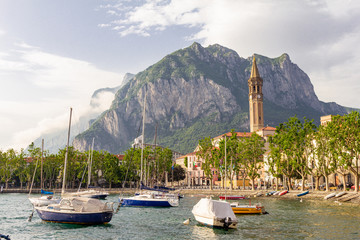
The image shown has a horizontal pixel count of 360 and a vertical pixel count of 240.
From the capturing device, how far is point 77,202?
32969 millimetres

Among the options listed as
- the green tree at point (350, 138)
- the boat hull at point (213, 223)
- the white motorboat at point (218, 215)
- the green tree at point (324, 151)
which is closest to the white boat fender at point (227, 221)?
the white motorboat at point (218, 215)

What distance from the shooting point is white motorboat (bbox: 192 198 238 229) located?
31.7 m

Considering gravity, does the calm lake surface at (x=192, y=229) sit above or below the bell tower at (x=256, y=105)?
below

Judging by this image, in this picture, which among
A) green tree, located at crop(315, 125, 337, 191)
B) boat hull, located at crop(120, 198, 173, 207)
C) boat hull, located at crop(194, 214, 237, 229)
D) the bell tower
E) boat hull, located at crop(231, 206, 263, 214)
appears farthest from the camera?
the bell tower

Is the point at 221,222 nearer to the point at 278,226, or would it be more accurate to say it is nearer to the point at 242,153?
the point at 278,226

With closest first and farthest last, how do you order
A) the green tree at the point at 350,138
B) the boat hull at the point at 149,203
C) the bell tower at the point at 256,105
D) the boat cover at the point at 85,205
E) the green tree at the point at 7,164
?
1. the boat cover at the point at 85,205
2. the boat hull at the point at 149,203
3. the green tree at the point at 350,138
4. the green tree at the point at 7,164
5. the bell tower at the point at 256,105

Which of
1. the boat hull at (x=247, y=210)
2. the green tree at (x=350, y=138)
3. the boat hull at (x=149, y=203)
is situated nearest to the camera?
the boat hull at (x=247, y=210)

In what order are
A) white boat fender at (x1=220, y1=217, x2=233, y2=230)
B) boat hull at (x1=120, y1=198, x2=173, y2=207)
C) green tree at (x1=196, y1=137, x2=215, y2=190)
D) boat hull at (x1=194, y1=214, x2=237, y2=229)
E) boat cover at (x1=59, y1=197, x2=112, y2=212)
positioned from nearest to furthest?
white boat fender at (x1=220, y1=217, x2=233, y2=230) < boat hull at (x1=194, y1=214, x2=237, y2=229) < boat cover at (x1=59, y1=197, x2=112, y2=212) < boat hull at (x1=120, y1=198, x2=173, y2=207) < green tree at (x1=196, y1=137, x2=215, y2=190)

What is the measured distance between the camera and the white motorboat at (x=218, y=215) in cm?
3172

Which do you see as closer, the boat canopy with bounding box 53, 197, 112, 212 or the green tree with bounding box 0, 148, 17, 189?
the boat canopy with bounding box 53, 197, 112, 212

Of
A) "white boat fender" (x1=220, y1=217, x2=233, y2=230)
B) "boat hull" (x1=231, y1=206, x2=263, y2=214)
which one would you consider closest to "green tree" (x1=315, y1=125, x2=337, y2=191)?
"boat hull" (x1=231, y1=206, x2=263, y2=214)

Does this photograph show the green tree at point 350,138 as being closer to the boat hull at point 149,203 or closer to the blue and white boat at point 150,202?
the blue and white boat at point 150,202

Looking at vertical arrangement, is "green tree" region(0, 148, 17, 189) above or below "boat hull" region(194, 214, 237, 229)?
above

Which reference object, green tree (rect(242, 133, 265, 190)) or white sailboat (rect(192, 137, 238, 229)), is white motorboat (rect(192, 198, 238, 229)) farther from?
green tree (rect(242, 133, 265, 190))
